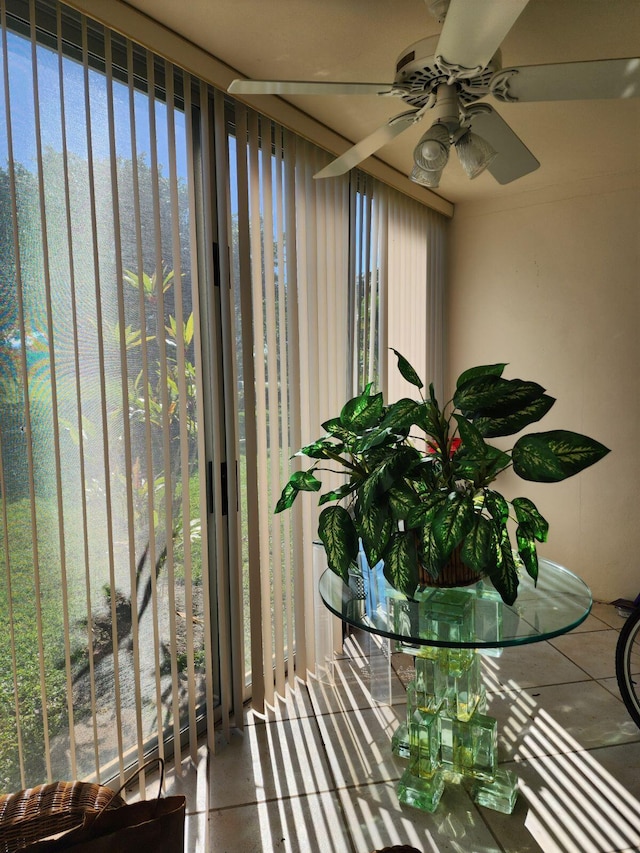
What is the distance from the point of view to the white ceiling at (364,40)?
1.69 m

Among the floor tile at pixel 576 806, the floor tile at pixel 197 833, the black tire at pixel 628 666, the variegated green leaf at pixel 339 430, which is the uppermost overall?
the variegated green leaf at pixel 339 430

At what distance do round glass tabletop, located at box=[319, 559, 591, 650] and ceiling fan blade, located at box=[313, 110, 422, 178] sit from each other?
134cm

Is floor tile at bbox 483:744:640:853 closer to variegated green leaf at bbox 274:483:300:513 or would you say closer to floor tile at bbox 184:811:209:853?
A: floor tile at bbox 184:811:209:853

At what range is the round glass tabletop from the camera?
4.85ft

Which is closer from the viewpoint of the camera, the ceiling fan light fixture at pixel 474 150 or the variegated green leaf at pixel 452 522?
the variegated green leaf at pixel 452 522

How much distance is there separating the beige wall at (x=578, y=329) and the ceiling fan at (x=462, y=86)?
202 cm

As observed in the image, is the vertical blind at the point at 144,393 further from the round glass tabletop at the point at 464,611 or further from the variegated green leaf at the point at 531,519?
the variegated green leaf at the point at 531,519

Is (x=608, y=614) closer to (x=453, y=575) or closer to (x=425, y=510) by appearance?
(x=453, y=575)

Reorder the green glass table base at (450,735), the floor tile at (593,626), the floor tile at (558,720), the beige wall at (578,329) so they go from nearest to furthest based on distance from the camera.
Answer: the green glass table base at (450,735) → the floor tile at (558,720) → the floor tile at (593,626) → the beige wall at (578,329)

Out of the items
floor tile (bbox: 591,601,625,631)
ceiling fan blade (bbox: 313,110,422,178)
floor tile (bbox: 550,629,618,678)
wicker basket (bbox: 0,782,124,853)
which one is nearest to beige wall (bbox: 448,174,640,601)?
floor tile (bbox: 591,601,625,631)

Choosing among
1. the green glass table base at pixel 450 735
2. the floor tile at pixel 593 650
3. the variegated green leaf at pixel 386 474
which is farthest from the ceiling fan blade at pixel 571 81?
the floor tile at pixel 593 650

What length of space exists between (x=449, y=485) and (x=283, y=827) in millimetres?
1187

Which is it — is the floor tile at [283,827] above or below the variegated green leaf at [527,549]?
below

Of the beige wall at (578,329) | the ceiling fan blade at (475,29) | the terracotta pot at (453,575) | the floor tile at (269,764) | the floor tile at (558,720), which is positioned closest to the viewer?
the ceiling fan blade at (475,29)
